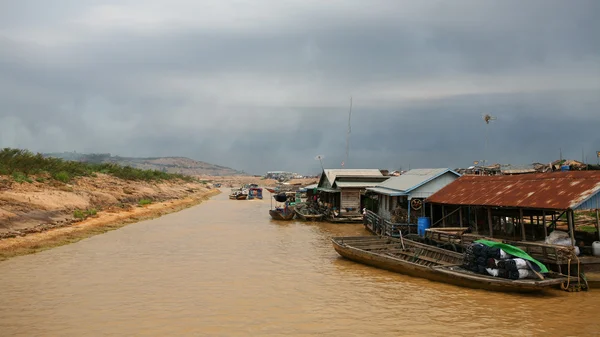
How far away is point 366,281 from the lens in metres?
15.2

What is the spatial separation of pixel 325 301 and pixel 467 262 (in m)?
4.79

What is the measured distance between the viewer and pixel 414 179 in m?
25.6

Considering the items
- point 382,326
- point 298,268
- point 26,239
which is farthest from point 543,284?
point 26,239

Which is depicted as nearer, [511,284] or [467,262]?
[511,284]

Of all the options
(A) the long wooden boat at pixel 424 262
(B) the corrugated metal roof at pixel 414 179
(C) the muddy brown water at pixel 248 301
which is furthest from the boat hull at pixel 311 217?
(A) the long wooden boat at pixel 424 262

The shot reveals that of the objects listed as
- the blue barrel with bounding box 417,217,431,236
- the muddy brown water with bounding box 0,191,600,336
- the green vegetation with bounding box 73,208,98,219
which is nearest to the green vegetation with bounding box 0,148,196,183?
the green vegetation with bounding box 73,208,98,219

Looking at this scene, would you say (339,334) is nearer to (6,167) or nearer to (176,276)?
(176,276)

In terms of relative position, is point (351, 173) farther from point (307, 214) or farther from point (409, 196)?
point (409, 196)

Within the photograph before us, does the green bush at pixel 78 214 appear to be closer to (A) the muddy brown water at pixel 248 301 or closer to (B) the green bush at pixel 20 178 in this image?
(B) the green bush at pixel 20 178

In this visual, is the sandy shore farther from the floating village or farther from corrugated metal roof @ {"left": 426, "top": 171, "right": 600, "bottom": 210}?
corrugated metal roof @ {"left": 426, "top": 171, "right": 600, "bottom": 210}

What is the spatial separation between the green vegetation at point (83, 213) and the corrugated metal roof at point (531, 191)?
22.2 metres

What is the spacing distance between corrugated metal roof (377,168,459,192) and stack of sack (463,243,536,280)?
32.4 feet

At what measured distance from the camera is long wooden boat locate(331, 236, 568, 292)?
40.9 ft

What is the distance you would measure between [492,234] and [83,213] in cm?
2554
